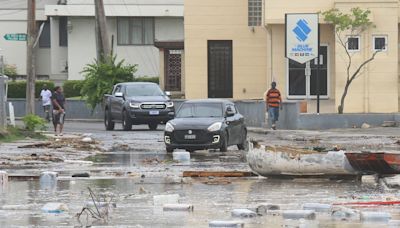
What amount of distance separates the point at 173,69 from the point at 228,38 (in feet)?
27.7

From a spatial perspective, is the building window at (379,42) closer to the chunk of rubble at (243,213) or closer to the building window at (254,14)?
the building window at (254,14)

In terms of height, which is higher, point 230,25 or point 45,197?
point 230,25

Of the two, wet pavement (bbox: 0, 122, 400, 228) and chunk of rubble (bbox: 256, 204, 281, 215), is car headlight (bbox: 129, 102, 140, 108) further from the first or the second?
chunk of rubble (bbox: 256, 204, 281, 215)

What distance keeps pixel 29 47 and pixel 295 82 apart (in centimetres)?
1046

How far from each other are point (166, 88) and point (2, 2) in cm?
1711

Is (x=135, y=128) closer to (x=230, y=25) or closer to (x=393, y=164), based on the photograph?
(x=230, y=25)

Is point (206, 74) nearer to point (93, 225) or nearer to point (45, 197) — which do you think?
point (45, 197)

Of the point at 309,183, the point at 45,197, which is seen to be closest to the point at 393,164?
the point at 309,183

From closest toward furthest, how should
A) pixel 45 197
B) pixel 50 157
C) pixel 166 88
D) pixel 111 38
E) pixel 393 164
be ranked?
pixel 45 197 → pixel 393 164 → pixel 50 157 → pixel 166 88 → pixel 111 38

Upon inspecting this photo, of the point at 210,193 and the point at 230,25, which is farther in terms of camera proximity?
the point at 230,25

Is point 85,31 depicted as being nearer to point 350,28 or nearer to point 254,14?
point 254,14

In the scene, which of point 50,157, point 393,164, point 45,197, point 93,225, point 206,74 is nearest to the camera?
point 93,225

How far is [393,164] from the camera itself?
19.5 m

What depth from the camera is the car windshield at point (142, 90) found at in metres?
41.1
